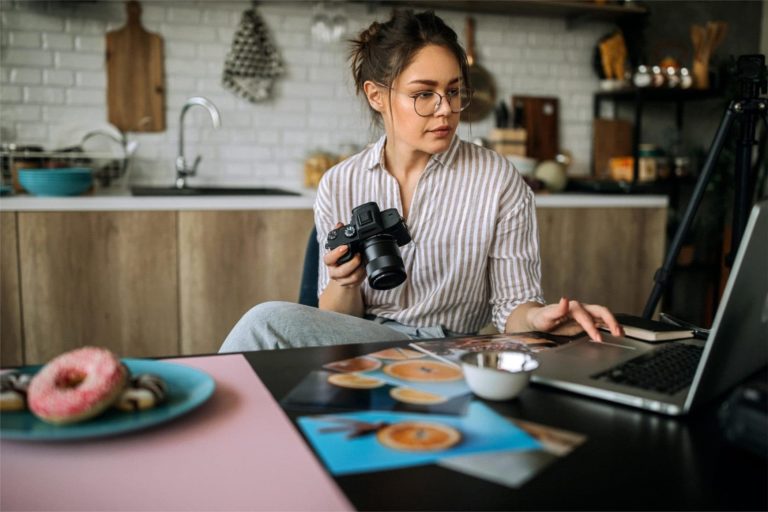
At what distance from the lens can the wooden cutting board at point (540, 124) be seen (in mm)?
4188

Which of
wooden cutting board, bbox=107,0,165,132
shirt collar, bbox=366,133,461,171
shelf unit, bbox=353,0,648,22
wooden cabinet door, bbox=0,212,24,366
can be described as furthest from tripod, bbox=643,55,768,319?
wooden cutting board, bbox=107,0,165,132

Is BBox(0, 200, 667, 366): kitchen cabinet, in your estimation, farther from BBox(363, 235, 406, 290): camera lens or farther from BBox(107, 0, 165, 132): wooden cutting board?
BBox(363, 235, 406, 290): camera lens

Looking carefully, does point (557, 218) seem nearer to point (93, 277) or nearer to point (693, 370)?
point (93, 277)

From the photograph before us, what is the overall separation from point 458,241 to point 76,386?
1.18m

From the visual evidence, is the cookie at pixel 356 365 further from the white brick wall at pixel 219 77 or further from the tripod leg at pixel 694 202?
the white brick wall at pixel 219 77

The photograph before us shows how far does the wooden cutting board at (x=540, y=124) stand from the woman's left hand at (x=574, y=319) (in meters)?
2.96

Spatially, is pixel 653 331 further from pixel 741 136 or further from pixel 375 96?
pixel 741 136

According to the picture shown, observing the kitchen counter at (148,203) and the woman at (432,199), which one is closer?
the woman at (432,199)

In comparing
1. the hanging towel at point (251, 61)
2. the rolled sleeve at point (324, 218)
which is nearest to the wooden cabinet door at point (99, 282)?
the hanging towel at point (251, 61)

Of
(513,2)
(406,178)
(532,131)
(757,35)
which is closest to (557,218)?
(532,131)

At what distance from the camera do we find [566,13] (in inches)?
161

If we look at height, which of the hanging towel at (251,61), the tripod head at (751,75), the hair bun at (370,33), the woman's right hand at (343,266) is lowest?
the woman's right hand at (343,266)

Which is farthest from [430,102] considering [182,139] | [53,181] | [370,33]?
[182,139]

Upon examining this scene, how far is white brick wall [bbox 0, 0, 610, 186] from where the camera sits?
3.43 m
